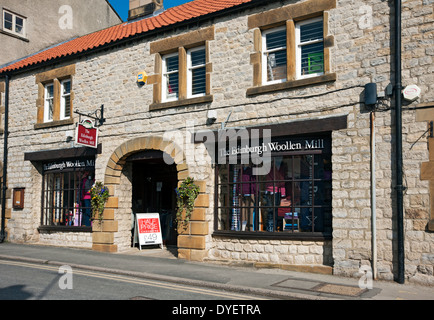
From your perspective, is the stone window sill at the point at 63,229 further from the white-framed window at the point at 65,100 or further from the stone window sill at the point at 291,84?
the stone window sill at the point at 291,84

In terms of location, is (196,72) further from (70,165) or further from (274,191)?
(70,165)

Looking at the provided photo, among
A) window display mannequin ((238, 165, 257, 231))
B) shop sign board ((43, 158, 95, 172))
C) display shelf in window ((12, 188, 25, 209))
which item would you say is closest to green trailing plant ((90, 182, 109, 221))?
shop sign board ((43, 158, 95, 172))

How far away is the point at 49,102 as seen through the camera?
616 inches

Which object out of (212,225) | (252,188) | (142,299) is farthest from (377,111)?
(142,299)

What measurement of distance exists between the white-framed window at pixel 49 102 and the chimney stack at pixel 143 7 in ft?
14.3

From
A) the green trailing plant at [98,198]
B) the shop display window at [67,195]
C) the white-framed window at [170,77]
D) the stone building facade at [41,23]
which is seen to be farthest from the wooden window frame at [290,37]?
the stone building facade at [41,23]

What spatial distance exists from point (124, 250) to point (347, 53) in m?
8.50

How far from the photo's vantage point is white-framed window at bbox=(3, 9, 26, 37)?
19.3 m

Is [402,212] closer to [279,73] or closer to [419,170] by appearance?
[419,170]

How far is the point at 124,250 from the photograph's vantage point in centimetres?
1348

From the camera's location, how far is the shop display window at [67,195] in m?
14.4

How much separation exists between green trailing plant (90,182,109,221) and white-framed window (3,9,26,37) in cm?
1033

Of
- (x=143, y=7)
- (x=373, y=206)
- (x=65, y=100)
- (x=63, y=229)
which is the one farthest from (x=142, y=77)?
(x=373, y=206)

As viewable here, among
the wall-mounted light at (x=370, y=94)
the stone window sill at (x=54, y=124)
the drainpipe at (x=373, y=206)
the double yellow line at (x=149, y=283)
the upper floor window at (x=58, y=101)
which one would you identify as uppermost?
the upper floor window at (x=58, y=101)
